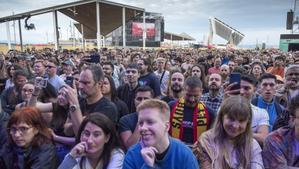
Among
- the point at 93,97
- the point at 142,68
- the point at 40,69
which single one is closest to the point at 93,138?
the point at 93,97

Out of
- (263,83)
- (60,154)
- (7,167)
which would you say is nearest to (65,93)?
(60,154)

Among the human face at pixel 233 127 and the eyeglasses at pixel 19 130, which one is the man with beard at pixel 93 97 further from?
the human face at pixel 233 127

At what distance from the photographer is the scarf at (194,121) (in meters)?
3.48

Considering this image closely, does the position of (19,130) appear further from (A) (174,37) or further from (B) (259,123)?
(A) (174,37)

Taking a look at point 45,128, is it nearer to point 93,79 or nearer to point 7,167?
point 7,167

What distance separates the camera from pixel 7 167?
9.17 feet

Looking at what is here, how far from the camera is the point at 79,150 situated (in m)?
2.44

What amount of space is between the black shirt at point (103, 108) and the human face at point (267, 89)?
2.24m

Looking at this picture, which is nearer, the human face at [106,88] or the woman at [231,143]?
the woman at [231,143]

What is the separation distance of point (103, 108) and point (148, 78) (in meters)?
3.03

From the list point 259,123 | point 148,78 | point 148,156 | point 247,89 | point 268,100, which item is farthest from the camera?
point 148,78

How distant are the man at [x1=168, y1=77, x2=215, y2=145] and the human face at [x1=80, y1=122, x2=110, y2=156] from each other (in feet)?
3.95

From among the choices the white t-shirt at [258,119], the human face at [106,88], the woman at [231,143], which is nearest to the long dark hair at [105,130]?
the woman at [231,143]

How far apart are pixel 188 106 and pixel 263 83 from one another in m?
1.42
